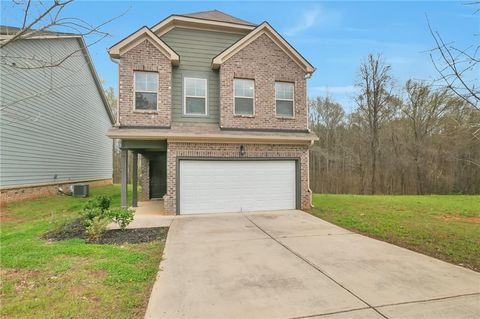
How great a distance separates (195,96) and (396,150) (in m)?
17.8

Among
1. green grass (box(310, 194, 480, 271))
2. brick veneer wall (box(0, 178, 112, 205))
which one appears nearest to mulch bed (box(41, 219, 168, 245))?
green grass (box(310, 194, 480, 271))

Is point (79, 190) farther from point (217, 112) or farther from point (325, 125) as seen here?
point (325, 125)

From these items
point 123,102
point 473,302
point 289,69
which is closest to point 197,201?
point 123,102

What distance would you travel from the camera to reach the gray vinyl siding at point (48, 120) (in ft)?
38.3

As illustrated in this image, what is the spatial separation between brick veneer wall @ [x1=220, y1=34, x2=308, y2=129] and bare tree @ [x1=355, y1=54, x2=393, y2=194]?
12.1 meters

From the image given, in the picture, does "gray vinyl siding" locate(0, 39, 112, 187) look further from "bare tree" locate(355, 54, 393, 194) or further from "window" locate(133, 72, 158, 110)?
"bare tree" locate(355, 54, 393, 194)

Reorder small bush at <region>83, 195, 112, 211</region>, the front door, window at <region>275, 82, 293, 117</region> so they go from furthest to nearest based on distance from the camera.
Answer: the front door, window at <region>275, 82, 293, 117</region>, small bush at <region>83, 195, 112, 211</region>

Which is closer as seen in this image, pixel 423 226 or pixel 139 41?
pixel 423 226

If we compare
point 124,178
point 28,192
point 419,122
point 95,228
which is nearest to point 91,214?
point 95,228

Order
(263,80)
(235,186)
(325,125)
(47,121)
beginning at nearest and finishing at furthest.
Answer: (235,186), (263,80), (47,121), (325,125)

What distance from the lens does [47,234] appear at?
7.10 m

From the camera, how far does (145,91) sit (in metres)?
10.1

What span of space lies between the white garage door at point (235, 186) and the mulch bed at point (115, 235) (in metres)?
2.42

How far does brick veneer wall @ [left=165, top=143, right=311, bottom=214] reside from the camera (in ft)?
31.9
